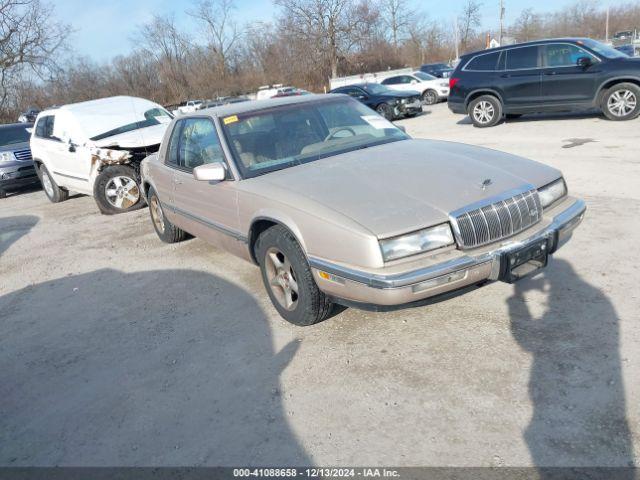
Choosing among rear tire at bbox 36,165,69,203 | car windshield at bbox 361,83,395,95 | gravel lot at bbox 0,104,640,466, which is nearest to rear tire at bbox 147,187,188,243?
gravel lot at bbox 0,104,640,466

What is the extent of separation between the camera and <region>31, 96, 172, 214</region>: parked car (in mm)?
8055

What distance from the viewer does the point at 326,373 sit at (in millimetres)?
3141

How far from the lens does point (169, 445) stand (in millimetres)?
2676

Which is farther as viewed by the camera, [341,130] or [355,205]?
[341,130]

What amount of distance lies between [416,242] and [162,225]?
405cm

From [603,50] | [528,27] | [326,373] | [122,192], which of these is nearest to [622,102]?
[603,50]

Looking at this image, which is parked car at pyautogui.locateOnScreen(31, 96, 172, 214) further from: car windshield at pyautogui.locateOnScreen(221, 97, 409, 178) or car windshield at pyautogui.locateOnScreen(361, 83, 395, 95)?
car windshield at pyautogui.locateOnScreen(361, 83, 395, 95)

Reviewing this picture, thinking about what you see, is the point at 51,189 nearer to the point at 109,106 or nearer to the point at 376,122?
the point at 109,106

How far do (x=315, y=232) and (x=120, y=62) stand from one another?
5003 cm

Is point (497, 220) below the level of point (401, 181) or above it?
below

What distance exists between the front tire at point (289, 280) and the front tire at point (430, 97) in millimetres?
19891

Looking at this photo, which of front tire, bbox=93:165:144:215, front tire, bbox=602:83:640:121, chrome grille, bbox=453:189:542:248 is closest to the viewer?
chrome grille, bbox=453:189:542:248

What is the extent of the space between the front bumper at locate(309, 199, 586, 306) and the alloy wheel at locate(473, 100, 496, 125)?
9.83 m

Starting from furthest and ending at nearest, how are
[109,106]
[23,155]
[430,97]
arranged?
[430,97], [23,155], [109,106]
